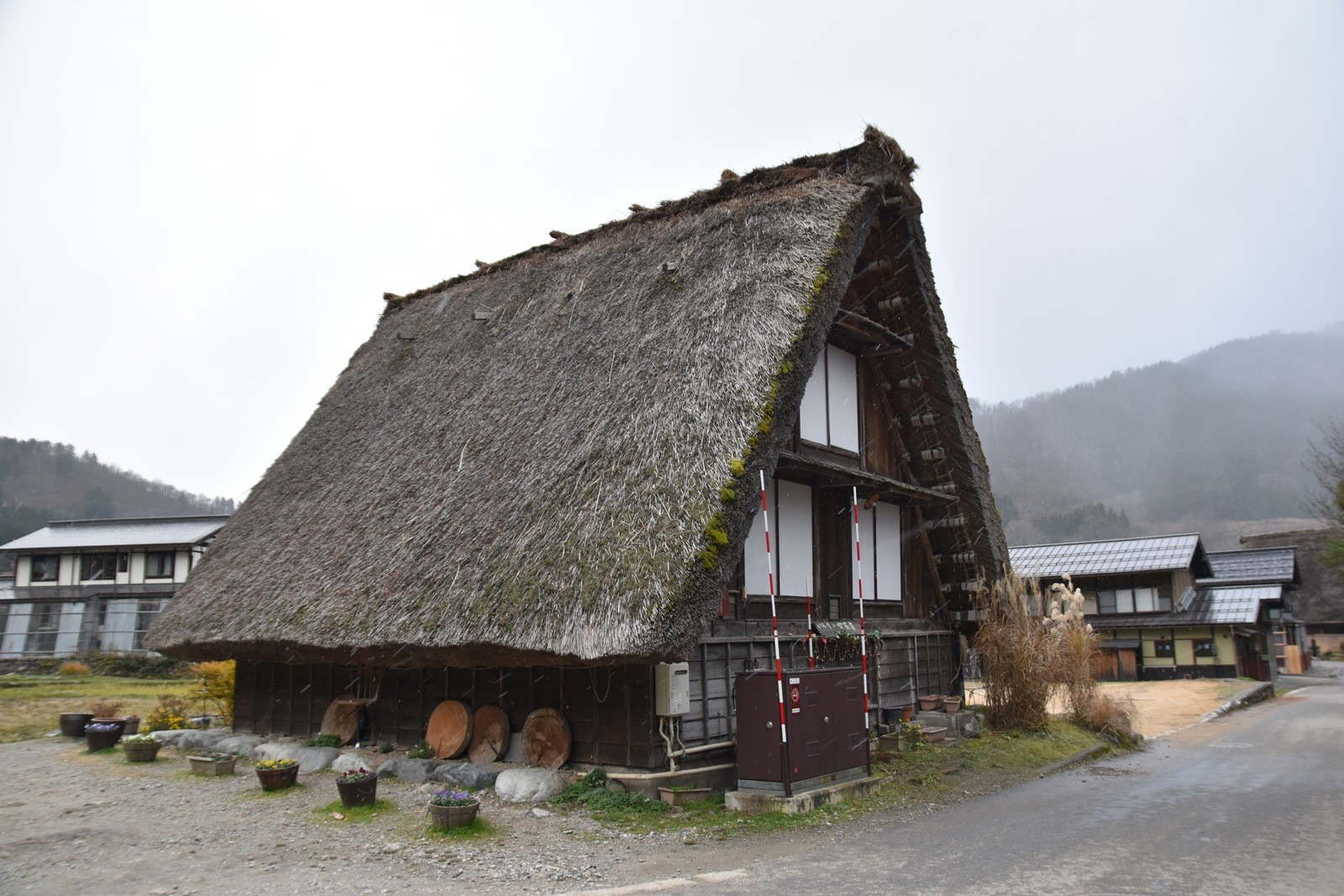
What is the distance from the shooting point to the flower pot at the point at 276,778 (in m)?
9.84

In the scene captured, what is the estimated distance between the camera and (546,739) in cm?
982

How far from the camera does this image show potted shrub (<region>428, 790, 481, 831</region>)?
7.76 m

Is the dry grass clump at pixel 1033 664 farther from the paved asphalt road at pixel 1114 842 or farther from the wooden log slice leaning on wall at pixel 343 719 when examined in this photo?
the wooden log slice leaning on wall at pixel 343 719

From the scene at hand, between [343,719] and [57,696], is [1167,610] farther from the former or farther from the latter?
[57,696]

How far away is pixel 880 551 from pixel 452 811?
26.4ft

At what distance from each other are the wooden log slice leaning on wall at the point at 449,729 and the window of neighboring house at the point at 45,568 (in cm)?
3255

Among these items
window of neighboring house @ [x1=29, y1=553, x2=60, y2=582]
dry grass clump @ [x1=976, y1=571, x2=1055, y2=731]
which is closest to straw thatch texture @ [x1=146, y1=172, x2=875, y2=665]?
dry grass clump @ [x1=976, y1=571, x2=1055, y2=731]

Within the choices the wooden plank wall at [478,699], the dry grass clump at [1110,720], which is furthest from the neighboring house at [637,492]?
the dry grass clump at [1110,720]

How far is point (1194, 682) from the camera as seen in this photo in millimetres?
28125

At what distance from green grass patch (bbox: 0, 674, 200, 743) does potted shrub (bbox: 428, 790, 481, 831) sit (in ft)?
39.6

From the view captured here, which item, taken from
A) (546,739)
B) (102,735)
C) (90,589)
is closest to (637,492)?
(546,739)

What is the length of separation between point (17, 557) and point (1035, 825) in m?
40.3

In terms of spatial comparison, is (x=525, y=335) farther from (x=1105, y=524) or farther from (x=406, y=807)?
(x=1105, y=524)

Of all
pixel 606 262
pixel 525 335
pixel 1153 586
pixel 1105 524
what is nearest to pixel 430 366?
pixel 525 335
